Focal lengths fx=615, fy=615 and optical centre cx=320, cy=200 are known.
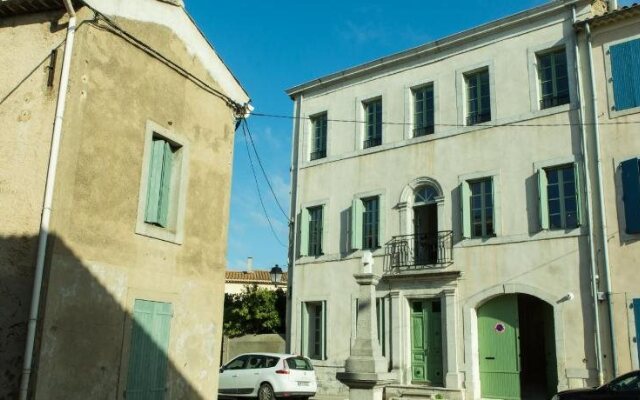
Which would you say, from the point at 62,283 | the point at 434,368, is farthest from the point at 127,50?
the point at 434,368

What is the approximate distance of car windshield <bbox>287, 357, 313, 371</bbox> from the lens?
1541cm

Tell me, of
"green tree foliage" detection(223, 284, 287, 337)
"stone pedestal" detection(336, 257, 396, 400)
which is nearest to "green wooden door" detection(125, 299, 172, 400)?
"stone pedestal" detection(336, 257, 396, 400)

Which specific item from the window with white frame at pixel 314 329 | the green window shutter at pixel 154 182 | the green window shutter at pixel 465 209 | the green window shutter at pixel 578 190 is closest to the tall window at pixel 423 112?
the green window shutter at pixel 465 209

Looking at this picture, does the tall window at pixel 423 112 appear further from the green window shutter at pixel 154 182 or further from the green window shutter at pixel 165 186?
the green window shutter at pixel 154 182

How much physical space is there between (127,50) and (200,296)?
13.0ft

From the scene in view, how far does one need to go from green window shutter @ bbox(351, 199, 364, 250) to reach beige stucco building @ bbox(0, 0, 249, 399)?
8451 millimetres

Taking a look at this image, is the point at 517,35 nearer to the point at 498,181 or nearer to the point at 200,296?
the point at 498,181

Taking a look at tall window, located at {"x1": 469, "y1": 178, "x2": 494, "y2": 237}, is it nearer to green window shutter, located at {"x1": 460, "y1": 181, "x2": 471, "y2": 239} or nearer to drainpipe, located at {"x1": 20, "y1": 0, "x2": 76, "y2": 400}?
green window shutter, located at {"x1": 460, "y1": 181, "x2": 471, "y2": 239}

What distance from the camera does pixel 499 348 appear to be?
15.7 metres

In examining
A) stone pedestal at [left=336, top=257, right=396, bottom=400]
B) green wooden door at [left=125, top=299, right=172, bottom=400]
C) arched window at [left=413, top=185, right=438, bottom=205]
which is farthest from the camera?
arched window at [left=413, top=185, right=438, bottom=205]

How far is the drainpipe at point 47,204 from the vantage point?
7141 mm

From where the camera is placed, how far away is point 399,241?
17797mm

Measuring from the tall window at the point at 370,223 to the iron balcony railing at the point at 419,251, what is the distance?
653 millimetres

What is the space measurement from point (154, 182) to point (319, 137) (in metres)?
11.9
